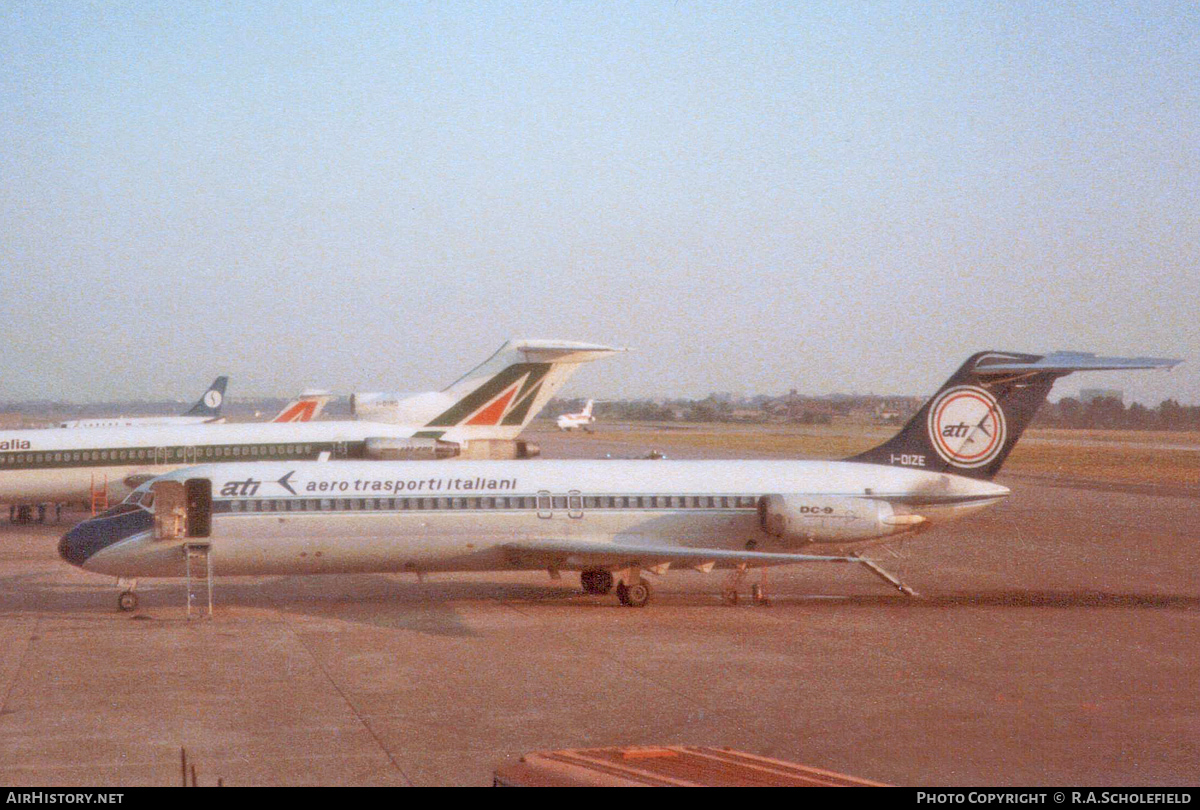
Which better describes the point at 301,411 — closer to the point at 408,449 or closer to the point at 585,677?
the point at 408,449

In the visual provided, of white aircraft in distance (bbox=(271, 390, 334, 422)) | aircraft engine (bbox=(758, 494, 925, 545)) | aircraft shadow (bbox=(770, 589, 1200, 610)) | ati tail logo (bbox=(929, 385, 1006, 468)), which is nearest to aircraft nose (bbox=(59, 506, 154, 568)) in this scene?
aircraft engine (bbox=(758, 494, 925, 545))

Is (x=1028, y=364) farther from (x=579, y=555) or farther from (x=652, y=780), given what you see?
(x=652, y=780)

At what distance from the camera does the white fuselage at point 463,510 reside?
20016 mm

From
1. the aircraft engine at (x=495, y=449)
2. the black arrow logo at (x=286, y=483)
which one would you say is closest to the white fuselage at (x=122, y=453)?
the aircraft engine at (x=495, y=449)

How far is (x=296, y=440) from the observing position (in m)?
33.4

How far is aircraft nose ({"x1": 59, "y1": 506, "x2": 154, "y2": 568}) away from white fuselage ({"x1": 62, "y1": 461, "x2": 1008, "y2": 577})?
4 cm

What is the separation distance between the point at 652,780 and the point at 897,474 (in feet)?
52.7

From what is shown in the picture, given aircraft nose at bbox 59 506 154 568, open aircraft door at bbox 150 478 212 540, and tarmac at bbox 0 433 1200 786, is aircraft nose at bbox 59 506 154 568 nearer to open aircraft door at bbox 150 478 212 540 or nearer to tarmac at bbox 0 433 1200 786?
open aircraft door at bbox 150 478 212 540

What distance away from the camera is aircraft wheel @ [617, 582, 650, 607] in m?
20.8

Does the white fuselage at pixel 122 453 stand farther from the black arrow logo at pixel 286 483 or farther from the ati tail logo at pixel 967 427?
the ati tail logo at pixel 967 427

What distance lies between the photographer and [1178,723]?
1321cm

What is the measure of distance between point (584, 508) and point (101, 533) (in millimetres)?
8310

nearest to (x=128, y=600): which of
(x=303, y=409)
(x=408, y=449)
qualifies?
(x=408, y=449)

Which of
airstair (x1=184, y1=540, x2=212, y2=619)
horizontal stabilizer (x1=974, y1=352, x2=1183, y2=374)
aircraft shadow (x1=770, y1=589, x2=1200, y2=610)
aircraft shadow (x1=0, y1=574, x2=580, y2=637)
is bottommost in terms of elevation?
aircraft shadow (x1=770, y1=589, x2=1200, y2=610)
